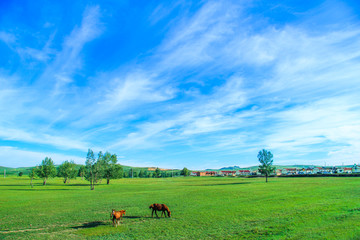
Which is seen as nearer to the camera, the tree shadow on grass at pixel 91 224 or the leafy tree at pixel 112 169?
the tree shadow on grass at pixel 91 224

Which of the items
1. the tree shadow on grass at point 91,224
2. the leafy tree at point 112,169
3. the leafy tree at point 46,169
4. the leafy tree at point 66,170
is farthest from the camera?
the leafy tree at point 66,170

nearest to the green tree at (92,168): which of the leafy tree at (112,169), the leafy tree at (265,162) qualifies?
the leafy tree at (112,169)

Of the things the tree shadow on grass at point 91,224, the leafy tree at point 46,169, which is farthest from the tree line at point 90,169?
the tree shadow on grass at point 91,224

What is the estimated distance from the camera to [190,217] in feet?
76.9

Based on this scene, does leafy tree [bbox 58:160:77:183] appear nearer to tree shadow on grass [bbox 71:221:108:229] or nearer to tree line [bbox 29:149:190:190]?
tree line [bbox 29:149:190:190]

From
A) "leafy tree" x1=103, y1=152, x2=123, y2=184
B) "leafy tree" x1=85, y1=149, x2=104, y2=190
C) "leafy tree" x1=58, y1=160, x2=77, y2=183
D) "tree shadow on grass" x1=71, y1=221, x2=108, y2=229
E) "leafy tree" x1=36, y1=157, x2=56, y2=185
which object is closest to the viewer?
"tree shadow on grass" x1=71, y1=221, x2=108, y2=229

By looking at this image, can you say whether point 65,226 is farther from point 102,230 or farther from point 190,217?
point 190,217

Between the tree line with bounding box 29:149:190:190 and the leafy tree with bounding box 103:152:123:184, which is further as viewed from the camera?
the leafy tree with bounding box 103:152:123:184

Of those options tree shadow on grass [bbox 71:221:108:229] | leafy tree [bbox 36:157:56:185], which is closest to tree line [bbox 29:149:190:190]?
leafy tree [bbox 36:157:56:185]

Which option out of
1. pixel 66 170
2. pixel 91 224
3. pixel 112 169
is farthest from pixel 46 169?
pixel 91 224

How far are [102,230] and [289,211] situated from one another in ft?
64.6

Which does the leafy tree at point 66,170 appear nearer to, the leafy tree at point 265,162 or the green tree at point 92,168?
the green tree at point 92,168

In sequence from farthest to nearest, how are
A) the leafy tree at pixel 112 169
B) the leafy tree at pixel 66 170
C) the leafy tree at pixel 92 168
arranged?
the leafy tree at pixel 66 170 → the leafy tree at pixel 112 169 → the leafy tree at pixel 92 168

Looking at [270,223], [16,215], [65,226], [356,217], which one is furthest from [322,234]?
[16,215]
